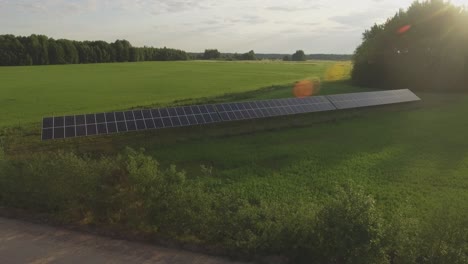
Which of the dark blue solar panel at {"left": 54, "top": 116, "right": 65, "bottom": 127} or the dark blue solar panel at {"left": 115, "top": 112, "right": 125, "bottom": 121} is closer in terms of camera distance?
the dark blue solar panel at {"left": 54, "top": 116, "right": 65, "bottom": 127}

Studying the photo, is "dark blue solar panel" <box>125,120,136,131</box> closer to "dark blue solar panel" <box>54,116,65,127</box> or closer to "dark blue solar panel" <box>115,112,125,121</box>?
"dark blue solar panel" <box>115,112,125,121</box>

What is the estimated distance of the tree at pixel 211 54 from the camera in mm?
188875

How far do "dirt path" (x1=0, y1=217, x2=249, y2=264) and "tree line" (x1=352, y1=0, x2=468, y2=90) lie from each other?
52.2 metres

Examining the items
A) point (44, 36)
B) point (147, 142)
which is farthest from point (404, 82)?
point (44, 36)

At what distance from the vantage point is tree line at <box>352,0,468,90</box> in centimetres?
5188

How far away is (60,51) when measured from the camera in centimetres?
11156

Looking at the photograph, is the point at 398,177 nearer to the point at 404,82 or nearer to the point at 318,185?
the point at 318,185

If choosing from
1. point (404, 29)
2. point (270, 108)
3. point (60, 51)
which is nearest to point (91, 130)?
point (270, 108)

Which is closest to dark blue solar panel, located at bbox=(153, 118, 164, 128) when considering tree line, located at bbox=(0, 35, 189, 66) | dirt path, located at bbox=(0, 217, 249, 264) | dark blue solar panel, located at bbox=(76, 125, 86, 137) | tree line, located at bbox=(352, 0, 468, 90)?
dark blue solar panel, located at bbox=(76, 125, 86, 137)

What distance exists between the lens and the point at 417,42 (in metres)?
56.0

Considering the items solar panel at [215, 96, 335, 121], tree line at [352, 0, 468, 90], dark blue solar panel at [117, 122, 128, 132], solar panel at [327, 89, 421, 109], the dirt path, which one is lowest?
the dirt path

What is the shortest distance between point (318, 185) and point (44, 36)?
116 m

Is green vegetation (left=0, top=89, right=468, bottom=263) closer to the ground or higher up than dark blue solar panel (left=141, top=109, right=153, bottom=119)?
closer to the ground

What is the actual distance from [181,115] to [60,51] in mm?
100952
